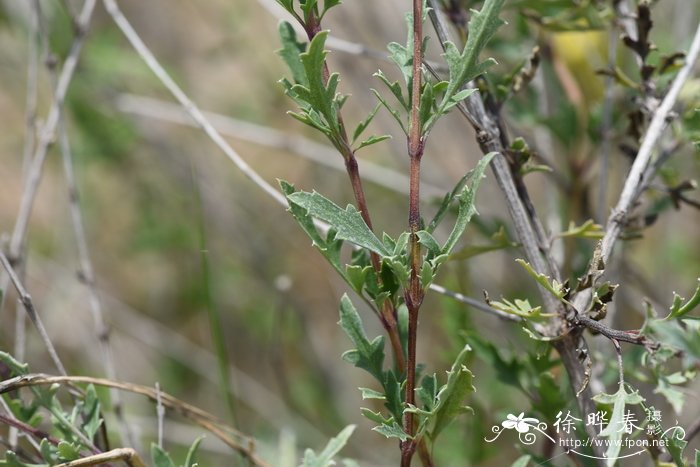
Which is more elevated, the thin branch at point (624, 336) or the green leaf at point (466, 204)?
the green leaf at point (466, 204)

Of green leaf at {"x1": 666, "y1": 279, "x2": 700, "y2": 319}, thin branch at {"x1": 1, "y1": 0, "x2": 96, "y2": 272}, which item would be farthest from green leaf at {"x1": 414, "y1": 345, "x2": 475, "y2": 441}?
thin branch at {"x1": 1, "y1": 0, "x2": 96, "y2": 272}

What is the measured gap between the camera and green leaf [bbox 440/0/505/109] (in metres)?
0.75

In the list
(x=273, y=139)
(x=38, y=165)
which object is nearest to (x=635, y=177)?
(x=38, y=165)

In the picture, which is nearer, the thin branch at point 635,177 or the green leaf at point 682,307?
the green leaf at point 682,307

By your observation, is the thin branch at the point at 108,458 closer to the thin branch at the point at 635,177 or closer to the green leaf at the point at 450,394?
the green leaf at the point at 450,394

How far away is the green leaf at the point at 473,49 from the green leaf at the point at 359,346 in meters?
0.27

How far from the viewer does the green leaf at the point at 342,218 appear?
778 millimetres

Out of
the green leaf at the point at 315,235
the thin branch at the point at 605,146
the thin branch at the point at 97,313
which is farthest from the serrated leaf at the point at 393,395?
the thin branch at the point at 605,146

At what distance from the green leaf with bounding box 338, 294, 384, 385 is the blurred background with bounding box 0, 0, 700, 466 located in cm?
62

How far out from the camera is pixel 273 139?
2.13m

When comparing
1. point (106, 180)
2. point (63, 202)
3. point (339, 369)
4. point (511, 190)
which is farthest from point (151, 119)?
point (511, 190)

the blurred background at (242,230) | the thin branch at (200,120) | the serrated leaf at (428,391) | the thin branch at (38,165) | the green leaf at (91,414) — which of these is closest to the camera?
the serrated leaf at (428,391)

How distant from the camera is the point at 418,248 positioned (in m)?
0.80

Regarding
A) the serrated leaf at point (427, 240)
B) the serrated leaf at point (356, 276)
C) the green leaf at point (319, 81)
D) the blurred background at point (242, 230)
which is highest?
the green leaf at point (319, 81)
